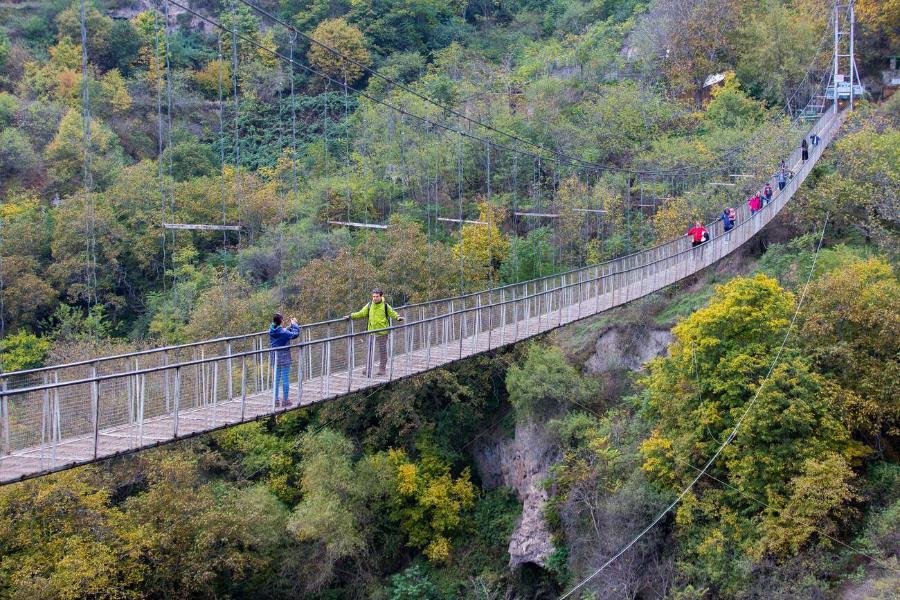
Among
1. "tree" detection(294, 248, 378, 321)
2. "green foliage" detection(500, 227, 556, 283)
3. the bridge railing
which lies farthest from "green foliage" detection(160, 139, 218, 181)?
the bridge railing

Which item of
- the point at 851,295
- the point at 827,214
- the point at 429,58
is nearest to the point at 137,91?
the point at 429,58

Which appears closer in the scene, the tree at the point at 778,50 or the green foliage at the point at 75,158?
the tree at the point at 778,50

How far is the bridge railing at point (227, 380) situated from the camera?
7574 millimetres

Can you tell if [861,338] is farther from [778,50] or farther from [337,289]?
[778,50]

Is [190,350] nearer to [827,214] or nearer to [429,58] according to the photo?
[827,214]

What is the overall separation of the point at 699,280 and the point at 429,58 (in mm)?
25918

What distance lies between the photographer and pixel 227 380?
32.6 ft

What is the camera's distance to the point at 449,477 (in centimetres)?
2023

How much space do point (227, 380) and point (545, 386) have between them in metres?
9.33

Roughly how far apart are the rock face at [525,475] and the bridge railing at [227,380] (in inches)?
150

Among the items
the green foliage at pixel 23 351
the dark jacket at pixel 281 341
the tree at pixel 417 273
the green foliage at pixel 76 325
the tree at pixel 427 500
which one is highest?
the dark jacket at pixel 281 341

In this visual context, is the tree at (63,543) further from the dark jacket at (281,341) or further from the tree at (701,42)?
the tree at (701,42)

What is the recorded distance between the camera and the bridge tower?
2838cm

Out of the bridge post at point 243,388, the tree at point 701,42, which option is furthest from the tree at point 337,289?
the tree at point 701,42
